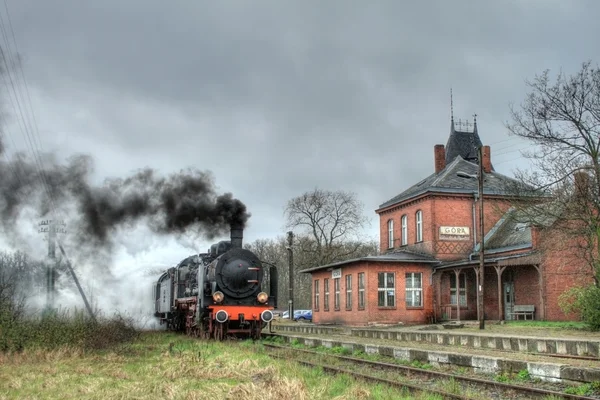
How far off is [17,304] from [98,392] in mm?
A: 7096

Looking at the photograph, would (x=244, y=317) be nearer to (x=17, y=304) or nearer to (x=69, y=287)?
(x=17, y=304)

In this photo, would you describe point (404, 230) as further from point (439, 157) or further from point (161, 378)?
point (161, 378)

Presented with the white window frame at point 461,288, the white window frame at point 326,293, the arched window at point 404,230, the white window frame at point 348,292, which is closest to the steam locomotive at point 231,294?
the white window frame at point 348,292

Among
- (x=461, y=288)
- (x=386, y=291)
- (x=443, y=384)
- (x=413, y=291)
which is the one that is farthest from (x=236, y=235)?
(x=461, y=288)

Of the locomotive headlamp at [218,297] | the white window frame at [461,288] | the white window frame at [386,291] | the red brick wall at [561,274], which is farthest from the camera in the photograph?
the white window frame at [461,288]

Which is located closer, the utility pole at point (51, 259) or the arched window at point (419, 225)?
the utility pole at point (51, 259)

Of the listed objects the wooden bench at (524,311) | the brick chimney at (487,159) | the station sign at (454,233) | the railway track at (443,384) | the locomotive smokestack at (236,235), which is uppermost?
the brick chimney at (487,159)

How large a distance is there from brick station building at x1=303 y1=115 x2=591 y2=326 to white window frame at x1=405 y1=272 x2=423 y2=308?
52 millimetres

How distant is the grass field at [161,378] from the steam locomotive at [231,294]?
5525mm

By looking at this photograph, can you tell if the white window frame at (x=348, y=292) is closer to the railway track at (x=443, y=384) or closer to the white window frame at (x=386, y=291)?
the white window frame at (x=386, y=291)

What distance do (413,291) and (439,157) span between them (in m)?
11.2

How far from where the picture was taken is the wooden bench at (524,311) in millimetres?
28719

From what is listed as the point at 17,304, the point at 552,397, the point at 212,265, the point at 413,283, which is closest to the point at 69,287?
the point at 212,265

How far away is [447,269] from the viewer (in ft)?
108
